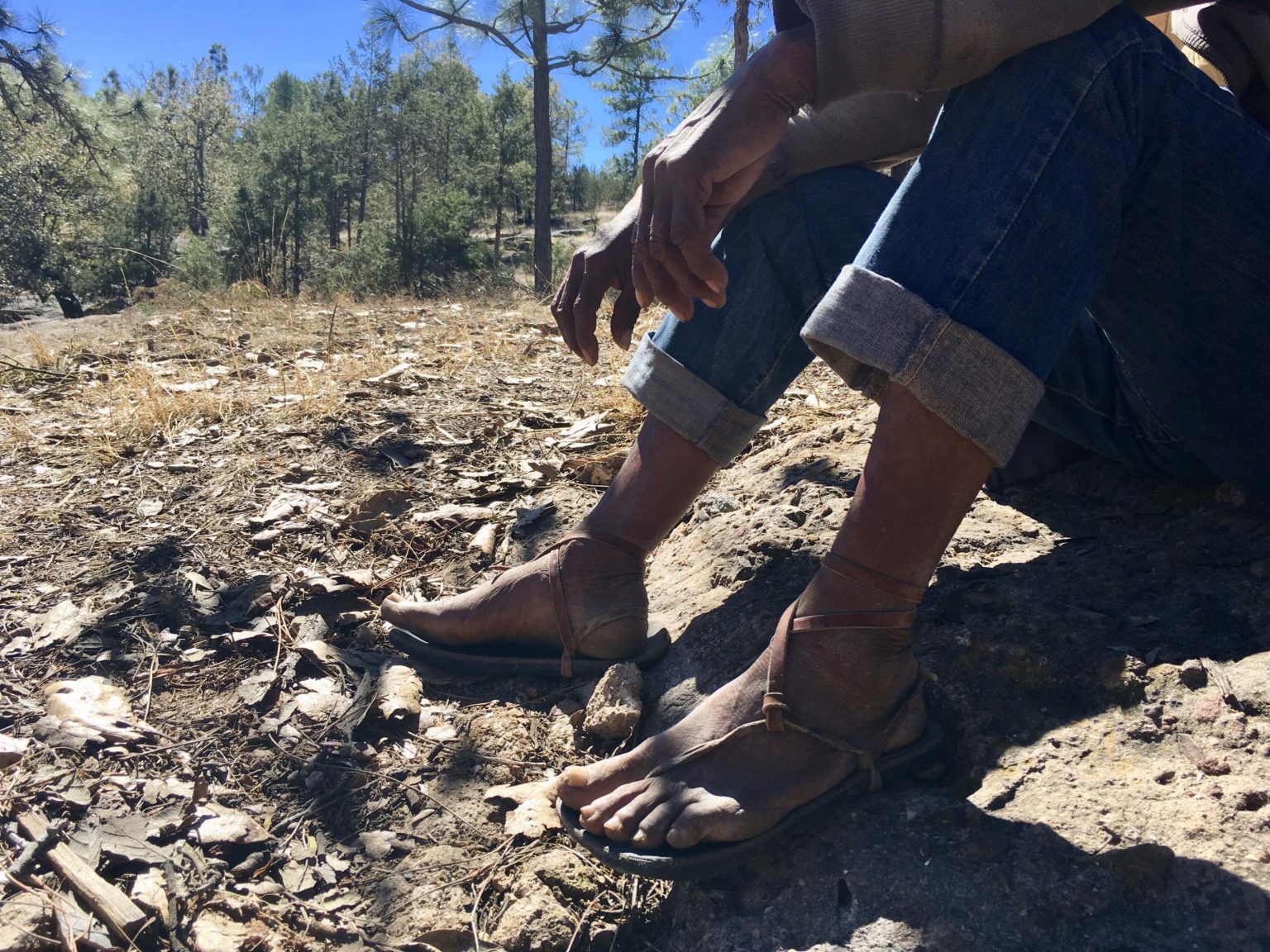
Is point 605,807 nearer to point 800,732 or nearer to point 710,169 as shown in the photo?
point 800,732

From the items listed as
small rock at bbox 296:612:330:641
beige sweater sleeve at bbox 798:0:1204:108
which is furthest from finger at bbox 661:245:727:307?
small rock at bbox 296:612:330:641

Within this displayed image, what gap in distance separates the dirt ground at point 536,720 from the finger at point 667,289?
0.63 m

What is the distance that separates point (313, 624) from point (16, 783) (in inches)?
23.9

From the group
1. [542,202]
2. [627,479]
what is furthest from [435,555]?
[542,202]

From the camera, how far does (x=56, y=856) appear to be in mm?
1167

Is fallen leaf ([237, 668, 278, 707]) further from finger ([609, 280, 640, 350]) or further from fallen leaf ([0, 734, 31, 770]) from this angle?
finger ([609, 280, 640, 350])

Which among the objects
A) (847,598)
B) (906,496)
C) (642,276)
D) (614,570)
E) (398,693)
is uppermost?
(642,276)

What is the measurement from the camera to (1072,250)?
969mm

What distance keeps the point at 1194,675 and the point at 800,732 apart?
0.51 meters

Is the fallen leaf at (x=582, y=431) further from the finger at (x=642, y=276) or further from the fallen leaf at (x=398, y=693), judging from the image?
the finger at (x=642, y=276)

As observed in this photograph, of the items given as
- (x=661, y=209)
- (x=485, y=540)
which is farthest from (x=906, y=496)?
(x=485, y=540)

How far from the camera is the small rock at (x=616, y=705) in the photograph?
142 cm

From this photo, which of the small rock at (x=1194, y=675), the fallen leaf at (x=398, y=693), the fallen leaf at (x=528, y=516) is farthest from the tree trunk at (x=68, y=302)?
the small rock at (x=1194, y=675)

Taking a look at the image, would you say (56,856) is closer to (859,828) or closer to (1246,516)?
(859,828)
